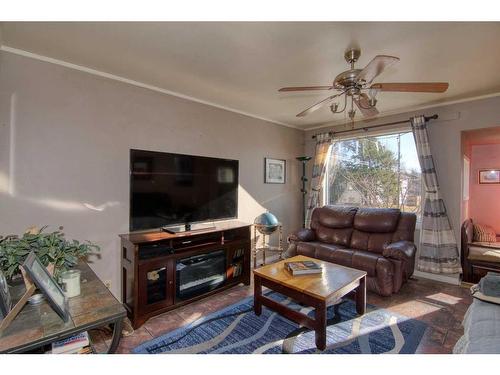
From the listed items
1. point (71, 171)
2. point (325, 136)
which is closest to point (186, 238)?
point (71, 171)

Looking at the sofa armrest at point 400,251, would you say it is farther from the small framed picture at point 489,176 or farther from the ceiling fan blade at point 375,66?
the small framed picture at point 489,176

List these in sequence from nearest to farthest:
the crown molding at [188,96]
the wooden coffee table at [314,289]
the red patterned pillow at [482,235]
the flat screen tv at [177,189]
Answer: the wooden coffee table at [314,289]
the crown molding at [188,96]
the flat screen tv at [177,189]
the red patterned pillow at [482,235]

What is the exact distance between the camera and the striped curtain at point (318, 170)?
452 cm

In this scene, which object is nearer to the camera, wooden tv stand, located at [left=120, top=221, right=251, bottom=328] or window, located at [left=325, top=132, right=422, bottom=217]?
wooden tv stand, located at [left=120, top=221, right=251, bottom=328]

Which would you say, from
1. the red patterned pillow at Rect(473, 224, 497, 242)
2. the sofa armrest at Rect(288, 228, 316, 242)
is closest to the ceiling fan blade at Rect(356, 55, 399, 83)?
the sofa armrest at Rect(288, 228, 316, 242)

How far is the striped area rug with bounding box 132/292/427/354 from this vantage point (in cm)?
194

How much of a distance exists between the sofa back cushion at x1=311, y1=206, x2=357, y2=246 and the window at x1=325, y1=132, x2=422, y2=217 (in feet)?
2.21

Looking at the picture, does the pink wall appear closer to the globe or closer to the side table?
the globe

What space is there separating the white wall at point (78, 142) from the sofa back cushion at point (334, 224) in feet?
6.71

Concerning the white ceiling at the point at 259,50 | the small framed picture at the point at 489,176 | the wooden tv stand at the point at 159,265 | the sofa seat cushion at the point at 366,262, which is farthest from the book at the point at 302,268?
the small framed picture at the point at 489,176

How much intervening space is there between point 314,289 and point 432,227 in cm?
236

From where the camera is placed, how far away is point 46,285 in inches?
45.5

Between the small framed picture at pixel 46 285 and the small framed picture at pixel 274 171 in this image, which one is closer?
the small framed picture at pixel 46 285
